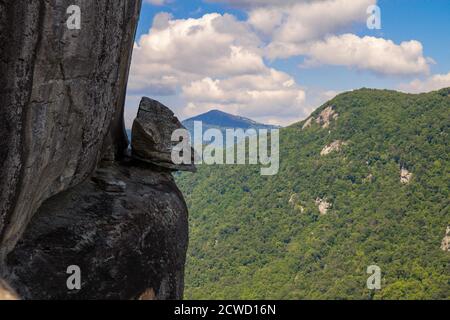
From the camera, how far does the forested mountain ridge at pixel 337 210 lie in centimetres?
8188

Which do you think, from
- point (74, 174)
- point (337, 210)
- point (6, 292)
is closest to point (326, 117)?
point (337, 210)

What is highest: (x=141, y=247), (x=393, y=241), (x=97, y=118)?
(x=97, y=118)

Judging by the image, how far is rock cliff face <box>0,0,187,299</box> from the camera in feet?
22.8

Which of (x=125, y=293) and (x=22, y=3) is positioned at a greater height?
(x=22, y=3)

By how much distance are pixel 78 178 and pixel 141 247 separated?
1.48m

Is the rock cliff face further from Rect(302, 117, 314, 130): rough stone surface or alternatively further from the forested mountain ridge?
Rect(302, 117, 314, 130): rough stone surface

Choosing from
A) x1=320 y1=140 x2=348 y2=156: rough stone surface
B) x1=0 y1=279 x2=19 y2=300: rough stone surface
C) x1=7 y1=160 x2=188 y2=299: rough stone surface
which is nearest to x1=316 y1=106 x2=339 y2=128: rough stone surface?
x1=320 y1=140 x2=348 y2=156: rough stone surface

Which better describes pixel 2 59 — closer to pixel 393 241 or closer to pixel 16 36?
pixel 16 36

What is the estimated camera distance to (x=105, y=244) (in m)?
8.46

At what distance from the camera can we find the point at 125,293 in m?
8.24

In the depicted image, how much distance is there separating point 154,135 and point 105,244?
310 cm

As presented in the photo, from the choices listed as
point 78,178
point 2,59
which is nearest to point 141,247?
point 78,178

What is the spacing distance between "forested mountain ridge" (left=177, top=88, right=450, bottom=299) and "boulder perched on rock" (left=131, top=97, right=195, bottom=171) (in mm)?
61810
